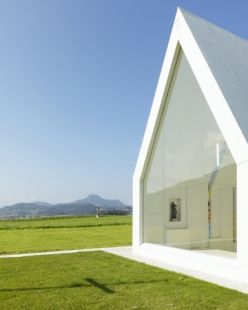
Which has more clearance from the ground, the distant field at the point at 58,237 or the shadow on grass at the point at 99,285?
the shadow on grass at the point at 99,285

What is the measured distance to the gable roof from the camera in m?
8.95

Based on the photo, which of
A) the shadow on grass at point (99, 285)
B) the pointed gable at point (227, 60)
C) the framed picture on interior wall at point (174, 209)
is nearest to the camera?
the shadow on grass at point (99, 285)

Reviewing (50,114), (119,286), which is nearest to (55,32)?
(119,286)

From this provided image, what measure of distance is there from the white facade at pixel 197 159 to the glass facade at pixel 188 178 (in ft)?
0.10

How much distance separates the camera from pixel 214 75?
32.0ft

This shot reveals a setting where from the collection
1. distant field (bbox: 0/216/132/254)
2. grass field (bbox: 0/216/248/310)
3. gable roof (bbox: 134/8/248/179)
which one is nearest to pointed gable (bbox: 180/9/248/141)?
gable roof (bbox: 134/8/248/179)

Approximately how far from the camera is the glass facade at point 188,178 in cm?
1007

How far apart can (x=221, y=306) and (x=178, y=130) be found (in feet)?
20.2

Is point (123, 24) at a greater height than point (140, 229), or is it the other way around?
point (123, 24)

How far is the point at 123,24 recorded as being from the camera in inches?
753

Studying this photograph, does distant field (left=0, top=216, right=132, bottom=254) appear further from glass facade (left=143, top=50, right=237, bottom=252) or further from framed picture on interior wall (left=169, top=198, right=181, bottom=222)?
framed picture on interior wall (left=169, top=198, right=181, bottom=222)

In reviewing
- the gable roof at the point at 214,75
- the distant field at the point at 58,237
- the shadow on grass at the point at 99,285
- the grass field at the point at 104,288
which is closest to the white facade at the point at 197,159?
the gable roof at the point at 214,75

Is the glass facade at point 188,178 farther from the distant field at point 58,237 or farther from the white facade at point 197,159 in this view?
the distant field at point 58,237

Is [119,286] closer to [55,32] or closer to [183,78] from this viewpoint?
[183,78]
